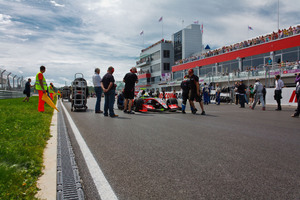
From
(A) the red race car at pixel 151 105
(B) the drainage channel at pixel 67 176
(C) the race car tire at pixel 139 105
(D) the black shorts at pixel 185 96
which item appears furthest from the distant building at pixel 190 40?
(B) the drainage channel at pixel 67 176

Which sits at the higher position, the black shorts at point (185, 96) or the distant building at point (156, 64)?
the distant building at point (156, 64)

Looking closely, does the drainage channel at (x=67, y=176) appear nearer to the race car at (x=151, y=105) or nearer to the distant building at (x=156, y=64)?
the race car at (x=151, y=105)

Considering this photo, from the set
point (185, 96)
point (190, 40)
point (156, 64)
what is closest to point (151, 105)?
point (185, 96)

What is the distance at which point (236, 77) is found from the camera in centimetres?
3231

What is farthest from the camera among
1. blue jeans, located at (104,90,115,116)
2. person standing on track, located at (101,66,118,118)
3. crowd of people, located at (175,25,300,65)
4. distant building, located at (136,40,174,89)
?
distant building, located at (136,40,174,89)

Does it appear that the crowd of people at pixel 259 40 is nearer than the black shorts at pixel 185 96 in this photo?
No

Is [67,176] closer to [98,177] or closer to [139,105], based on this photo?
[98,177]

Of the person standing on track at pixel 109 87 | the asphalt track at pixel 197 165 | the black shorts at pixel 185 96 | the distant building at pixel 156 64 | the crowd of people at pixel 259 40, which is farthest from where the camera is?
the distant building at pixel 156 64

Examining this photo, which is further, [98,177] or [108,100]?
[108,100]

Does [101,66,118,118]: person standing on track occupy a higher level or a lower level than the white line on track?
higher

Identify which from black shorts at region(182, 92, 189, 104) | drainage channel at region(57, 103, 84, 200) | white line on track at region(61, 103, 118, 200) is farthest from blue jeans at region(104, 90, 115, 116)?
drainage channel at region(57, 103, 84, 200)

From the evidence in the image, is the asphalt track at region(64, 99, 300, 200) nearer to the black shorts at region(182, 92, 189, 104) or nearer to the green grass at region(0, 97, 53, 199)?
the green grass at region(0, 97, 53, 199)

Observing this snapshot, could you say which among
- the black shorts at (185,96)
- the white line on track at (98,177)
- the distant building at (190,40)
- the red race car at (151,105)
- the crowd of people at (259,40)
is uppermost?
the distant building at (190,40)

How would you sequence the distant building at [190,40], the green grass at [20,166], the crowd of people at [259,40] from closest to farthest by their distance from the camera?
the green grass at [20,166], the crowd of people at [259,40], the distant building at [190,40]
